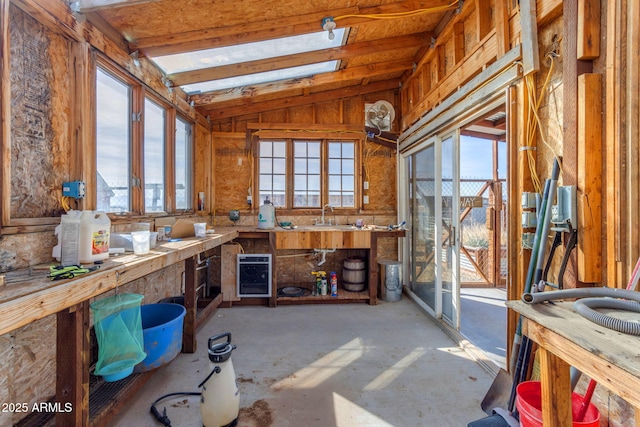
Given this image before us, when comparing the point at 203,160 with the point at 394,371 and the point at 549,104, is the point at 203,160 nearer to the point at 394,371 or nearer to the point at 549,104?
the point at 394,371

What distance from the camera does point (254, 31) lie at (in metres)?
2.65

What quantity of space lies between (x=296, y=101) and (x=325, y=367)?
3776 millimetres

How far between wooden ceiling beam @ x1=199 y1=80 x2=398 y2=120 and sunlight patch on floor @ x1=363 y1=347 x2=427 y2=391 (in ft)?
12.3

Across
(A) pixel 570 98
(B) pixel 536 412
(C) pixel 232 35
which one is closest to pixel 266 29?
(C) pixel 232 35

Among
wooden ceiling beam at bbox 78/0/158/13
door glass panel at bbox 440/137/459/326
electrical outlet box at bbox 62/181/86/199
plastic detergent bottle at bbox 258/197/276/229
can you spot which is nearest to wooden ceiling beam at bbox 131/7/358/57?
wooden ceiling beam at bbox 78/0/158/13

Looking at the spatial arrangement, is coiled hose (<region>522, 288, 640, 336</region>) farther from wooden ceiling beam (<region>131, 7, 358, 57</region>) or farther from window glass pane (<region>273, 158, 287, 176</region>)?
window glass pane (<region>273, 158, 287, 176</region>)

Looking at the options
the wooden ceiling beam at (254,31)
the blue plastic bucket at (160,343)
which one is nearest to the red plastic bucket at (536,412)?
the blue plastic bucket at (160,343)

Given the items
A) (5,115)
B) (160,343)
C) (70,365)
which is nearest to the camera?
(70,365)

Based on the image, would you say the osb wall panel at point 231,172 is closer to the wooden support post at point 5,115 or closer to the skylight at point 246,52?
the skylight at point 246,52

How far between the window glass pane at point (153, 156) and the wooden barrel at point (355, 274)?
2.61 meters

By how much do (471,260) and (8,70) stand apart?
19.2ft

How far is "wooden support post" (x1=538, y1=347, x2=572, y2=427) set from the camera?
1.10 metres

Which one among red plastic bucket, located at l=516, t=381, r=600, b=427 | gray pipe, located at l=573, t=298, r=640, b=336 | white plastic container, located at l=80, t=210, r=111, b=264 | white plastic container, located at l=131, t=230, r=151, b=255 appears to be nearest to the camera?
gray pipe, located at l=573, t=298, r=640, b=336

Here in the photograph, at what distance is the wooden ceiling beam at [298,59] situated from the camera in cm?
320
